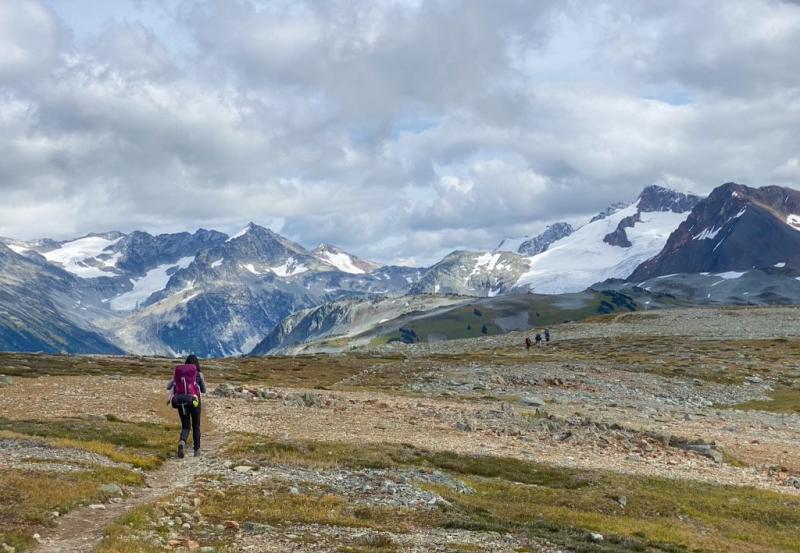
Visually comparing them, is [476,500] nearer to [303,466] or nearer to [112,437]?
[303,466]

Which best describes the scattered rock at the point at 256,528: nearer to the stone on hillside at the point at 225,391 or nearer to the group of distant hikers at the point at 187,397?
the group of distant hikers at the point at 187,397

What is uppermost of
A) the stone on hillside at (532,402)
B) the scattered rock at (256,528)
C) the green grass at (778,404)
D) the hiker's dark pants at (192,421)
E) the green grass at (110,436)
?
Answer: the hiker's dark pants at (192,421)

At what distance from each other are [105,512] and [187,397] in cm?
1143

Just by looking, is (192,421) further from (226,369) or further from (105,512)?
(226,369)

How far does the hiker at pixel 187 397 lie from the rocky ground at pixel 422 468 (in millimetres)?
1240

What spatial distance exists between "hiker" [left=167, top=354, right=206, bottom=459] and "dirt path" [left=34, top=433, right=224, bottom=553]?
127cm

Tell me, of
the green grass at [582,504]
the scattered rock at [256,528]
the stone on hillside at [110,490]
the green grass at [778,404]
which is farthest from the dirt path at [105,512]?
the green grass at [778,404]

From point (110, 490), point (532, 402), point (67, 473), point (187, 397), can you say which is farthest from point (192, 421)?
point (532, 402)

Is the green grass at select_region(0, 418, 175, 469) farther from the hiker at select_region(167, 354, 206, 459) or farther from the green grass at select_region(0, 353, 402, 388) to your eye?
the green grass at select_region(0, 353, 402, 388)

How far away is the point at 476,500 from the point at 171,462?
535 inches

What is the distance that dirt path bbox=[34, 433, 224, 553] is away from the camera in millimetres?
19047

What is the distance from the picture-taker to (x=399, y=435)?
42.9m

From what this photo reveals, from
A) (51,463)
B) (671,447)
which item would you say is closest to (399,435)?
(671,447)

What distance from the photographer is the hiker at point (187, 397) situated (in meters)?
33.8
